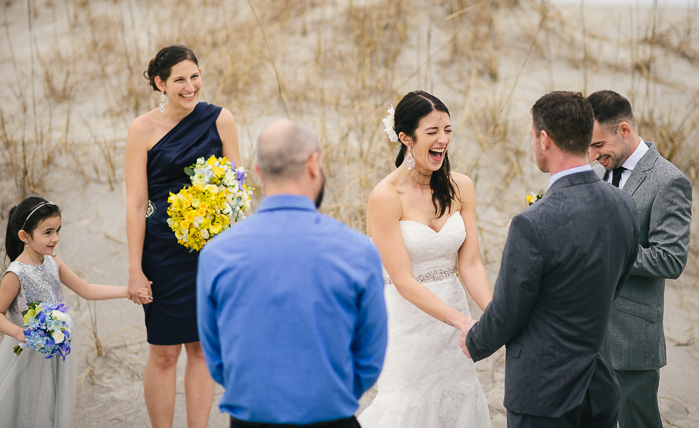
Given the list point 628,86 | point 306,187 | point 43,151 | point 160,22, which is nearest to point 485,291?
point 306,187

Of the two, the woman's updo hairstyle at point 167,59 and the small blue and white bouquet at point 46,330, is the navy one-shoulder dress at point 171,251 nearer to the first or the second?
the woman's updo hairstyle at point 167,59

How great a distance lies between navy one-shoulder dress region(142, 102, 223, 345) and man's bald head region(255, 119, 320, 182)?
2055mm

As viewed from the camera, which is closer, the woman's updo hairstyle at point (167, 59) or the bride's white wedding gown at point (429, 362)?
the bride's white wedding gown at point (429, 362)

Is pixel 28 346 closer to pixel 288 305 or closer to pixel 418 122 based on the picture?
pixel 288 305

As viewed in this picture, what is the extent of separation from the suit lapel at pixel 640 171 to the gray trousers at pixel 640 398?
1055mm

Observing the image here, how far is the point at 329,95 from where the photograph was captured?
9.20 metres

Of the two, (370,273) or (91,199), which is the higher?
(370,273)

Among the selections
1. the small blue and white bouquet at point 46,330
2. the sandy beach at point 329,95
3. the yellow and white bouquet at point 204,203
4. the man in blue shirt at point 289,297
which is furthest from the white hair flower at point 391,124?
the sandy beach at point 329,95

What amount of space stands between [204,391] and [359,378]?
2.25 m

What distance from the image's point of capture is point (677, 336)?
626cm

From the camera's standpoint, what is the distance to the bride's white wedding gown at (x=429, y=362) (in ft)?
12.6

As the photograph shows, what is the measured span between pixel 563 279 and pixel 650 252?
3.40 ft

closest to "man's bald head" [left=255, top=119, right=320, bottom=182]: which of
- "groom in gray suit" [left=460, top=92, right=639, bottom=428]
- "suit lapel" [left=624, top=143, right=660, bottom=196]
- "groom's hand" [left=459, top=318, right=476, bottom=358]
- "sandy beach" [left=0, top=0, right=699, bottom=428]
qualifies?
"groom in gray suit" [left=460, top=92, right=639, bottom=428]

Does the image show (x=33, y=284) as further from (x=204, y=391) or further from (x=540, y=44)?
(x=540, y=44)
